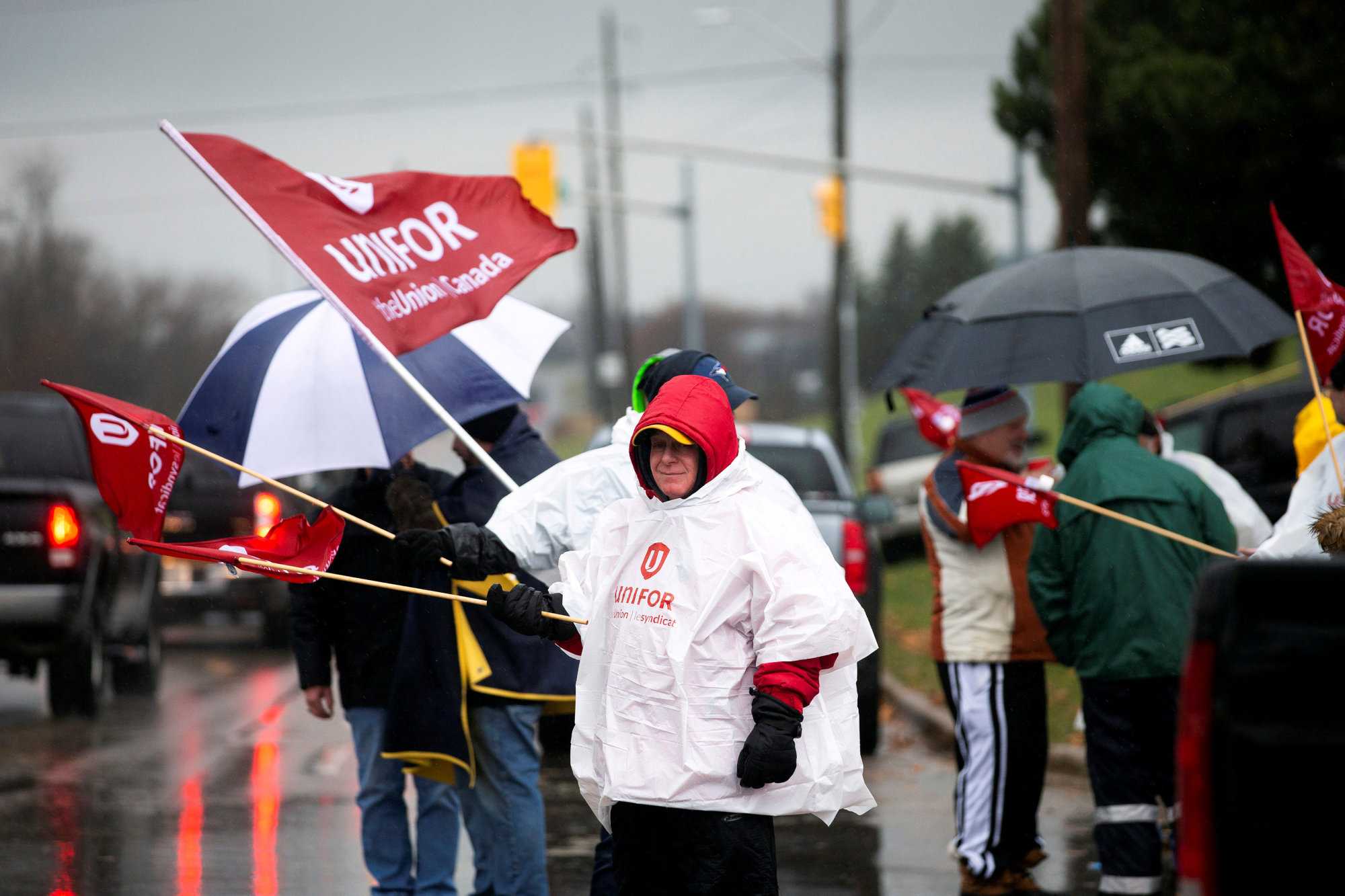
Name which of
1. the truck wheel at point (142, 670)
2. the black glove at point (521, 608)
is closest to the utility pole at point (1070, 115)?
the truck wheel at point (142, 670)

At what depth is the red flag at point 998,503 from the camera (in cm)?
535

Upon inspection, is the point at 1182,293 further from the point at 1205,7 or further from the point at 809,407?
the point at 809,407

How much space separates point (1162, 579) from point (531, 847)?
2.31 metres

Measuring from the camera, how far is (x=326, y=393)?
4953 mm

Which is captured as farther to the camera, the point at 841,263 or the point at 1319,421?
Result: the point at 841,263

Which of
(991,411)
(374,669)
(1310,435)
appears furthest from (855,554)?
(374,669)

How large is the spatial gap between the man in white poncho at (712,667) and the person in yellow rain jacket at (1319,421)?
2.21 metres

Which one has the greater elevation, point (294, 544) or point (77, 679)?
point (294, 544)

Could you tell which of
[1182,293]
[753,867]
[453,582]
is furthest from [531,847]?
[1182,293]

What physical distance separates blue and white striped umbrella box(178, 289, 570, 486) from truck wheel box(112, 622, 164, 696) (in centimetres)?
718

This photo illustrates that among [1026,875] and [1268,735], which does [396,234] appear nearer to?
[1268,735]

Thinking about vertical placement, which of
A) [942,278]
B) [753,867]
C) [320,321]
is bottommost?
[942,278]

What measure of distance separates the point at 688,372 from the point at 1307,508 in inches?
78.2

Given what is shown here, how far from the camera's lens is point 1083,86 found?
11953 mm
